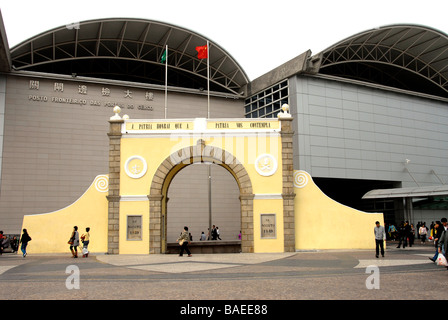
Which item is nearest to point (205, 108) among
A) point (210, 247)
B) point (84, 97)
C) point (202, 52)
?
point (202, 52)

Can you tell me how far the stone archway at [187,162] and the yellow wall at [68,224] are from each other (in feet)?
7.98

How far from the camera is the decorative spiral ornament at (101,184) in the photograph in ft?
70.2

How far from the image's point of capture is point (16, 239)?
27.1 metres

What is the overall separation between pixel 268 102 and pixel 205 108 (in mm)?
5061

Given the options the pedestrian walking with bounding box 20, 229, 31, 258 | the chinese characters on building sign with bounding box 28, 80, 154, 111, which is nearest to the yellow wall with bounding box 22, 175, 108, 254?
the pedestrian walking with bounding box 20, 229, 31, 258

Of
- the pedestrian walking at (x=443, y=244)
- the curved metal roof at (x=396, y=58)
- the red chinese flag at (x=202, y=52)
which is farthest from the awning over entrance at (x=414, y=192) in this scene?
the red chinese flag at (x=202, y=52)

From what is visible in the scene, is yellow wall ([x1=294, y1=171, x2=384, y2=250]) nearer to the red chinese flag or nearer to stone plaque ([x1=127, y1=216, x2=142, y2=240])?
stone plaque ([x1=127, y1=216, x2=142, y2=240])

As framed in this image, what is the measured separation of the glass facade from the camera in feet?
108

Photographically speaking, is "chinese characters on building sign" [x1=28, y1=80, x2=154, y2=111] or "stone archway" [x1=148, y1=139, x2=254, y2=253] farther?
"chinese characters on building sign" [x1=28, y1=80, x2=154, y2=111]

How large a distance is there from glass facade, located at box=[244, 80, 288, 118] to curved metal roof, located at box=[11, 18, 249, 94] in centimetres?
190

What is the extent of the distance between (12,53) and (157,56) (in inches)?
414

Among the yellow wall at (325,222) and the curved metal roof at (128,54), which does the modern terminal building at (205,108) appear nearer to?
the curved metal roof at (128,54)

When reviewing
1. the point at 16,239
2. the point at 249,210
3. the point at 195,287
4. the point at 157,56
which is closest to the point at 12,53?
the point at 157,56

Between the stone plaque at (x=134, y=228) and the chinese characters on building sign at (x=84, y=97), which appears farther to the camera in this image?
the chinese characters on building sign at (x=84, y=97)
